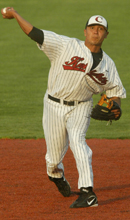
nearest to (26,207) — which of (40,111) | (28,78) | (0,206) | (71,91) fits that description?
(0,206)

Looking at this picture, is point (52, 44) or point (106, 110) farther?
point (106, 110)

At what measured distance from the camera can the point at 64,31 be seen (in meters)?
20.0

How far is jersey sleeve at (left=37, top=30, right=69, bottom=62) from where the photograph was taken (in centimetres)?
416

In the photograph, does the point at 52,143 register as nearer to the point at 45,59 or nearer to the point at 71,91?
the point at 71,91

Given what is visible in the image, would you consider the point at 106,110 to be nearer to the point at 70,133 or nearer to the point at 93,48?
the point at 70,133

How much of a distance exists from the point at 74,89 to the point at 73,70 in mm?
198

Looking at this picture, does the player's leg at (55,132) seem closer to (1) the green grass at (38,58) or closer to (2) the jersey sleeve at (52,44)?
(2) the jersey sleeve at (52,44)

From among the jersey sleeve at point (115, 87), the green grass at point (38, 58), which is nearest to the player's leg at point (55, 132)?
the jersey sleeve at point (115, 87)

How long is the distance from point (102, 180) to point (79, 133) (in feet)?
4.51

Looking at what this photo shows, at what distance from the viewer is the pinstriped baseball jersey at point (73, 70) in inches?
166

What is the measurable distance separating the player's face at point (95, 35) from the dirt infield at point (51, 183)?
67.5 inches

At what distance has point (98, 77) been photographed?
14.0 ft

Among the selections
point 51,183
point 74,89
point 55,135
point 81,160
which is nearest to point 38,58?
point 51,183

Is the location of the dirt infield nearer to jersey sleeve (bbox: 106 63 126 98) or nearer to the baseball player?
the baseball player
